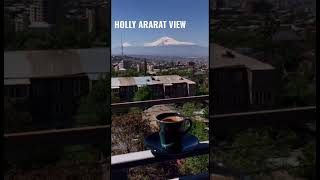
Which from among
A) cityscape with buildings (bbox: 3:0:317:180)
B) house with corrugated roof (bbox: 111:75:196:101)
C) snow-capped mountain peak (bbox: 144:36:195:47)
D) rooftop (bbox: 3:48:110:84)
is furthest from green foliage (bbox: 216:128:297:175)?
rooftop (bbox: 3:48:110:84)

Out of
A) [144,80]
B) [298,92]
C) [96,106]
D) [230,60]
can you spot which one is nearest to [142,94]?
[144,80]

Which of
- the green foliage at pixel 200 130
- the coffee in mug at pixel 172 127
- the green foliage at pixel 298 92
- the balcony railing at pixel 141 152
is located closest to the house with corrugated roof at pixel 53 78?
the balcony railing at pixel 141 152

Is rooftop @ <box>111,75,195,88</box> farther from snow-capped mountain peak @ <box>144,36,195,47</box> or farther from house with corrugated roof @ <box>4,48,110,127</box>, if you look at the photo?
snow-capped mountain peak @ <box>144,36,195,47</box>

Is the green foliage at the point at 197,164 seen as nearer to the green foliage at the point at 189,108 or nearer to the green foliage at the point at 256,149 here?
the green foliage at the point at 256,149

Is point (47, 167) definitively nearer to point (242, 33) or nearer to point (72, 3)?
point (72, 3)

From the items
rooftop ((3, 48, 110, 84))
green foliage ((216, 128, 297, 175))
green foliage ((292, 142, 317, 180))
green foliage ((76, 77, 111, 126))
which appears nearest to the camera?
rooftop ((3, 48, 110, 84))

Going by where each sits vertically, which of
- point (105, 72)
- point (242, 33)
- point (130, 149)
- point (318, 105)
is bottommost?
point (130, 149)

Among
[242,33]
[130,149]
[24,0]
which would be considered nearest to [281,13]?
[242,33]
